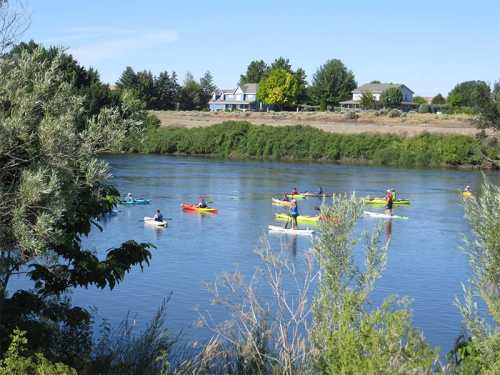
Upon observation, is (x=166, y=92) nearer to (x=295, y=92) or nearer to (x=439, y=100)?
(x=295, y=92)

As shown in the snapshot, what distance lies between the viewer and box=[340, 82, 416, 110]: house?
12926cm

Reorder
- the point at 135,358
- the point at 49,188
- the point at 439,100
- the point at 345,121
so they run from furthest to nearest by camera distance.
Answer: the point at 439,100 < the point at 345,121 < the point at 135,358 < the point at 49,188

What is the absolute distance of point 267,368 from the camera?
10273 mm

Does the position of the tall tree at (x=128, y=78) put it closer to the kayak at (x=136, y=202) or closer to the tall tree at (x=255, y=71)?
the tall tree at (x=255, y=71)

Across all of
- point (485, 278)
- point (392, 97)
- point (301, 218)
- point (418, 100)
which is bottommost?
point (301, 218)

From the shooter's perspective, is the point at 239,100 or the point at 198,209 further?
the point at 239,100

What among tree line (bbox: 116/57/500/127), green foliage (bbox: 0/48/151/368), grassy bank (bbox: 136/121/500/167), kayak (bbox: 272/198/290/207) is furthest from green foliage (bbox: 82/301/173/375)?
tree line (bbox: 116/57/500/127)

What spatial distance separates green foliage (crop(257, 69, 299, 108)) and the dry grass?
26.7 m

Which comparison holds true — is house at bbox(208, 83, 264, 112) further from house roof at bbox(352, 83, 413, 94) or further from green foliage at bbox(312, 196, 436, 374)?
green foliage at bbox(312, 196, 436, 374)

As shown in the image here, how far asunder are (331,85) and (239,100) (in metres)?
20.2

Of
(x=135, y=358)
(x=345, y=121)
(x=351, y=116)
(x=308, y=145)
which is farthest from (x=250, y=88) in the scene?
(x=135, y=358)

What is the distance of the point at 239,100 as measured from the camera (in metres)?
146

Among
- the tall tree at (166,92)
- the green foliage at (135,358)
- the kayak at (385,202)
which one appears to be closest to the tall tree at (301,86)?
the tall tree at (166,92)

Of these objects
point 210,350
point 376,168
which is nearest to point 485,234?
point 210,350
